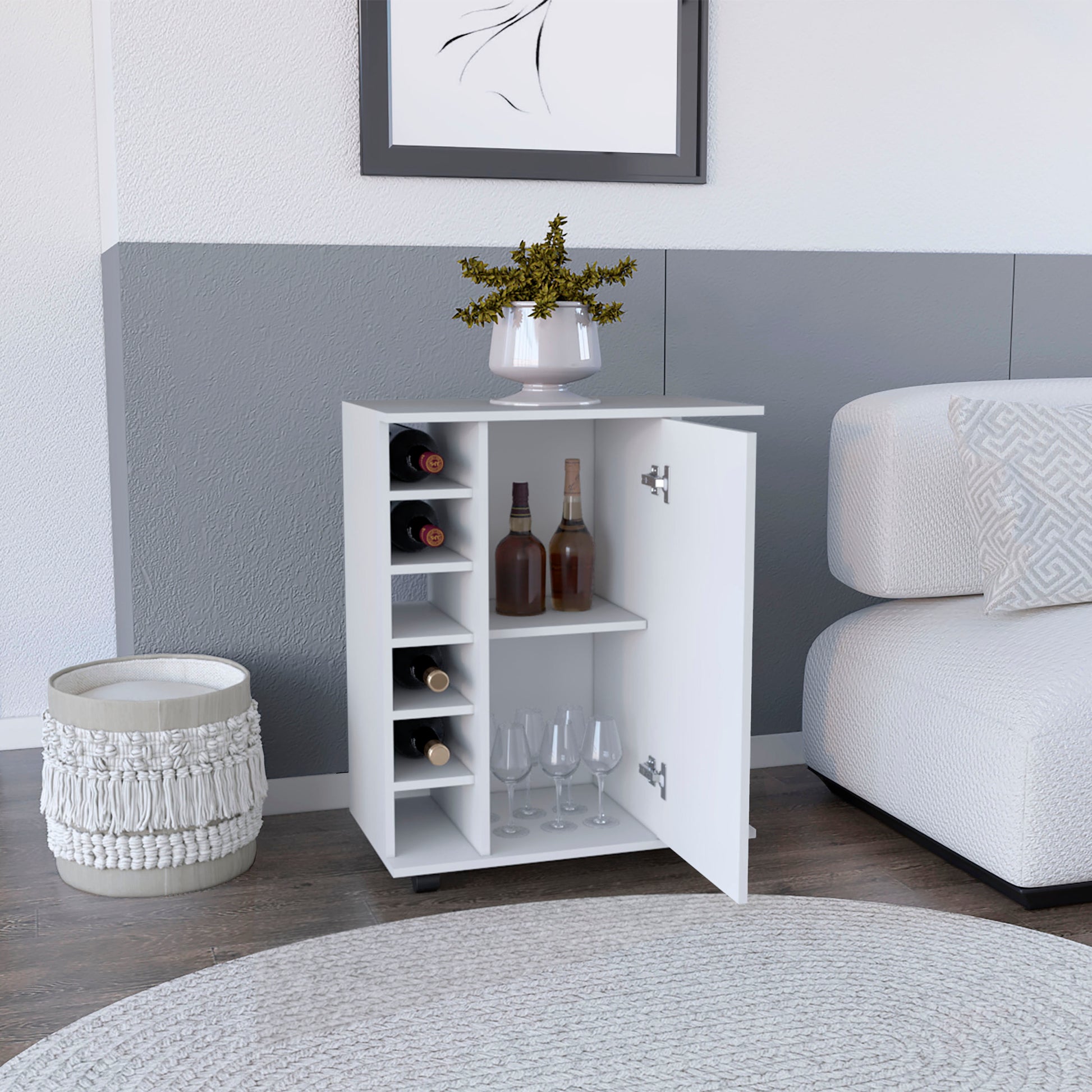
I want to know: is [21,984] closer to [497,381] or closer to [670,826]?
[670,826]

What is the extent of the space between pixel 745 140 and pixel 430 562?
46.5 inches

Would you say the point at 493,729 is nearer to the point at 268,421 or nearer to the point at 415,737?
the point at 415,737

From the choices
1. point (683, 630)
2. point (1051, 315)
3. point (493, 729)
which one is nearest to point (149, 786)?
point (493, 729)

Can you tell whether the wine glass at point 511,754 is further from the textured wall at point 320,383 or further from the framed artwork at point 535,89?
the framed artwork at point 535,89

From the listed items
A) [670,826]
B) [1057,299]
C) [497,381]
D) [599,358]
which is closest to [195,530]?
[497,381]

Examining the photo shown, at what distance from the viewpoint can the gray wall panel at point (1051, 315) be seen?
2816 millimetres

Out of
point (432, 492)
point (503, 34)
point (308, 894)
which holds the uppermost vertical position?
point (503, 34)

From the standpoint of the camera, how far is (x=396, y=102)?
234cm

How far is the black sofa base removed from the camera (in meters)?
2.00

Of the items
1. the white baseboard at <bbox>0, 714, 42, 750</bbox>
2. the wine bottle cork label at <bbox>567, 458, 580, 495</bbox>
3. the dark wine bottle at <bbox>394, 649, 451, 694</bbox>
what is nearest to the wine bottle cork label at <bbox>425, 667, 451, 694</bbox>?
the dark wine bottle at <bbox>394, 649, 451, 694</bbox>

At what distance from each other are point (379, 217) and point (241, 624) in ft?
2.68

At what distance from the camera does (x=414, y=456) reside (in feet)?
6.75

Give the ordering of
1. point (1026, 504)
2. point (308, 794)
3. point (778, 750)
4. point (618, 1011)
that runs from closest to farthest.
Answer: point (618, 1011), point (1026, 504), point (308, 794), point (778, 750)

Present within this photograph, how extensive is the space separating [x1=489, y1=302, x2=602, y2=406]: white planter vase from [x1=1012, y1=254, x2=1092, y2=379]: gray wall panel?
1239mm
